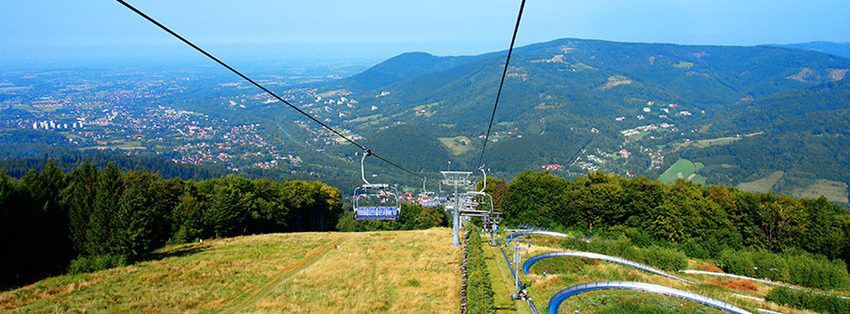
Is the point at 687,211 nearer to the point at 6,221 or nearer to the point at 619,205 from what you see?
the point at 619,205

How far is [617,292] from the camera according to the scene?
1019 inches

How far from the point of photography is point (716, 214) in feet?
160

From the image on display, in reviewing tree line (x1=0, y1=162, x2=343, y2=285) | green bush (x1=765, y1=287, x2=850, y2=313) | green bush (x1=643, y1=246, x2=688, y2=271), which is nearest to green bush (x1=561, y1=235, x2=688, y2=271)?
green bush (x1=643, y1=246, x2=688, y2=271)

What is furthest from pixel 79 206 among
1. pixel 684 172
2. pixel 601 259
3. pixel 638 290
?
pixel 684 172

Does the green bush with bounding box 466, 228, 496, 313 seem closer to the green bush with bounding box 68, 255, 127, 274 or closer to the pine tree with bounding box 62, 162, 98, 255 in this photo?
the green bush with bounding box 68, 255, 127, 274

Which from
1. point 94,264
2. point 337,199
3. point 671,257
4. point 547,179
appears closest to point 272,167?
point 337,199

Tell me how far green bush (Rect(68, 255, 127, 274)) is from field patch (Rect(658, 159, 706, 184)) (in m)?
157

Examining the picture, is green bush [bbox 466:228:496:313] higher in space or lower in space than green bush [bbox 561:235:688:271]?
higher

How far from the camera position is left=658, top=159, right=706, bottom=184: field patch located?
157625 mm

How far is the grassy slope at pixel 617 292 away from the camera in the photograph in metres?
23.2

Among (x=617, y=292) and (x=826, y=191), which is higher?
(x=617, y=292)

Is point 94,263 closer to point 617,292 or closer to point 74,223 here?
point 74,223

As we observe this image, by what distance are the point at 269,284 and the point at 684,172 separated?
175867mm

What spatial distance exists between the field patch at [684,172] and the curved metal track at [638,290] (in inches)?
5610
